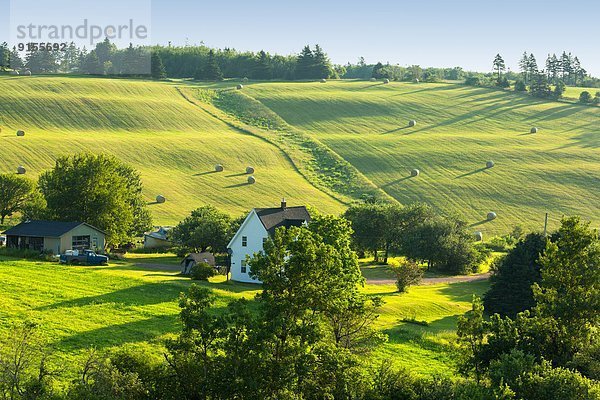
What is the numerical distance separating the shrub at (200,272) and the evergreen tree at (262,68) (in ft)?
434

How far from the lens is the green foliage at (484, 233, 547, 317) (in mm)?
52219

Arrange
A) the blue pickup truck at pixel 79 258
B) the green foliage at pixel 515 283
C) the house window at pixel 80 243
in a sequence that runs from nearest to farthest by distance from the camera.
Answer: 1. the green foliage at pixel 515 283
2. the blue pickup truck at pixel 79 258
3. the house window at pixel 80 243

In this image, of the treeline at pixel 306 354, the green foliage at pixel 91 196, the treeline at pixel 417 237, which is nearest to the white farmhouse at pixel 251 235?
the green foliage at pixel 91 196

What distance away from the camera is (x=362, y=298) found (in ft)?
112

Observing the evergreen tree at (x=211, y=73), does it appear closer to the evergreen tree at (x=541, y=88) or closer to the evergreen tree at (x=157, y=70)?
the evergreen tree at (x=157, y=70)

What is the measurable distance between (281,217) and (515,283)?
63.7ft

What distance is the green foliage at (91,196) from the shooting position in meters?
68.4

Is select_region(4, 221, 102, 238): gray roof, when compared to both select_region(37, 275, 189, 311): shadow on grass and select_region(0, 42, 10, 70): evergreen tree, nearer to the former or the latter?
select_region(37, 275, 189, 311): shadow on grass

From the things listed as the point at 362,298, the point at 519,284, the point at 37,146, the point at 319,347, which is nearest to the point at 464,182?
the point at 519,284

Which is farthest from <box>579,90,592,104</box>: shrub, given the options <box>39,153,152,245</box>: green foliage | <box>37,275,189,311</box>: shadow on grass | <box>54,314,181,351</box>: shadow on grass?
<box>54,314,181,351</box>: shadow on grass

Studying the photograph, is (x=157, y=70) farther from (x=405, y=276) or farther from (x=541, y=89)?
(x=405, y=276)

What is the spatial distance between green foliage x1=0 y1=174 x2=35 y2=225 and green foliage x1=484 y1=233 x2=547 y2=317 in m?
50.6

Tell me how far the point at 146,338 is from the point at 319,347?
1363 centimetres

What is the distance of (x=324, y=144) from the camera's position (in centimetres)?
12012
